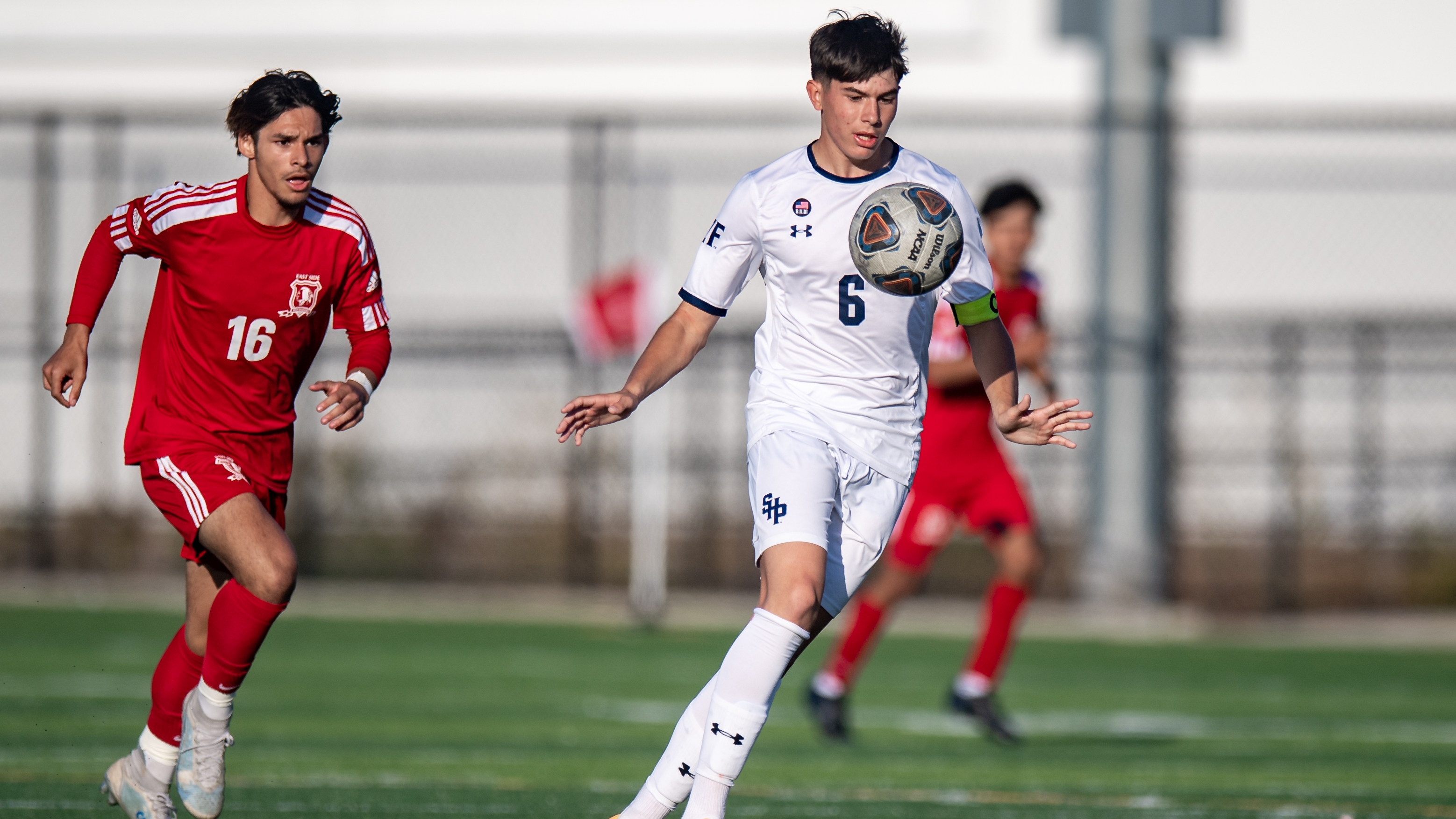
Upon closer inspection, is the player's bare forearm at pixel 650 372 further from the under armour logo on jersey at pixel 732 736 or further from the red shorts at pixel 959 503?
the red shorts at pixel 959 503

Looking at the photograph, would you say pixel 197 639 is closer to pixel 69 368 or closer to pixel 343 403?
pixel 69 368

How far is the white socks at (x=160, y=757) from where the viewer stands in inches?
215

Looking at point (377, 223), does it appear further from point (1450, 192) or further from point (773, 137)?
point (1450, 192)

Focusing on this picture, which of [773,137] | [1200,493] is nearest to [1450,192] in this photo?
[1200,493]

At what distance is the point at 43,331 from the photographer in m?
17.4

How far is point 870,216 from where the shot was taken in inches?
199

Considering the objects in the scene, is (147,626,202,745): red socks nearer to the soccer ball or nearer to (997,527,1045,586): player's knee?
the soccer ball

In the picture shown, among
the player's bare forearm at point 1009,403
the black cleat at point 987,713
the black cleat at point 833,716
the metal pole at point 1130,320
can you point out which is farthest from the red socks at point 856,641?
the metal pole at point 1130,320

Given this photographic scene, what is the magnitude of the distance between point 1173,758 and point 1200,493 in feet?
37.1

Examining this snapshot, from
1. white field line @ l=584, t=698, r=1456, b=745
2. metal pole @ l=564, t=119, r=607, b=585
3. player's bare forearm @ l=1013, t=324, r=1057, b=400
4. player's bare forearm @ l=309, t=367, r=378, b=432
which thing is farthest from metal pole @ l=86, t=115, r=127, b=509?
player's bare forearm @ l=309, t=367, r=378, b=432

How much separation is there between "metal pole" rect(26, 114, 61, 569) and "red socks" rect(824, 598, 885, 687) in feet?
35.2

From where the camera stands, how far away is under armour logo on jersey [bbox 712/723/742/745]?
4.84 metres

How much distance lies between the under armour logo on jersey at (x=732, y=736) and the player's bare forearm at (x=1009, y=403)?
1140 millimetres

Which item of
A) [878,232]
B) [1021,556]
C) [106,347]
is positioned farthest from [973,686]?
[106,347]
